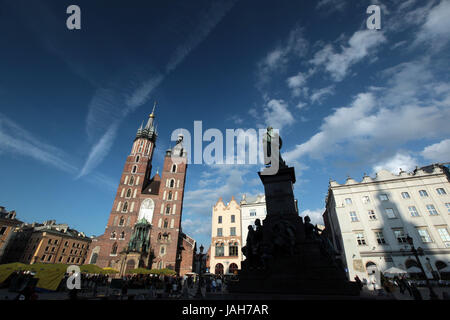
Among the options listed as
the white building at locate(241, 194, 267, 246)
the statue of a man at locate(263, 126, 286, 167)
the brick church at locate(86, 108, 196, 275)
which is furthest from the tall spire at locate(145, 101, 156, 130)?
the statue of a man at locate(263, 126, 286, 167)

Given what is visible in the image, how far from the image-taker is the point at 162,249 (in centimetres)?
3844

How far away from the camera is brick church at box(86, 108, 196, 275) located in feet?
121

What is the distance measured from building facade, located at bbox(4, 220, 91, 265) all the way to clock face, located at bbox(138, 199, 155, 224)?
32.1 m

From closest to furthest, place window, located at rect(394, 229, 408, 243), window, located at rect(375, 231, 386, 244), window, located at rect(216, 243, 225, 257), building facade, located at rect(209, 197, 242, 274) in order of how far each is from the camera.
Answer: window, located at rect(394, 229, 408, 243), window, located at rect(375, 231, 386, 244), building facade, located at rect(209, 197, 242, 274), window, located at rect(216, 243, 225, 257)

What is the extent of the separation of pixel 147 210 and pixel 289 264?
3900cm

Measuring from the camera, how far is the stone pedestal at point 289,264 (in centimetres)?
811

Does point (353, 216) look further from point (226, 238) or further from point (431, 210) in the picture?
point (226, 238)

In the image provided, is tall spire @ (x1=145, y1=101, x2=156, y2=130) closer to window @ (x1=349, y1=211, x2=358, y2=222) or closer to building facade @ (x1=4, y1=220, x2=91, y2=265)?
building facade @ (x1=4, y1=220, x2=91, y2=265)

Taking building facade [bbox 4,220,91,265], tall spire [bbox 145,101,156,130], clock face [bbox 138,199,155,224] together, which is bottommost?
building facade [bbox 4,220,91,265]

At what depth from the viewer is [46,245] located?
5259cm

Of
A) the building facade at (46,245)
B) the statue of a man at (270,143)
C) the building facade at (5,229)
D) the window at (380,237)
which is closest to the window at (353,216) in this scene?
the window at (380,237)

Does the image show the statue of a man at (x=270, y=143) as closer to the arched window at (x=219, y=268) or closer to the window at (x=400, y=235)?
the window at (x=400, y=235)

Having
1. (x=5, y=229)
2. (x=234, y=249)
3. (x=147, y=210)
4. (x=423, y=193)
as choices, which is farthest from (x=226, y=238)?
(x=5, y=229)
